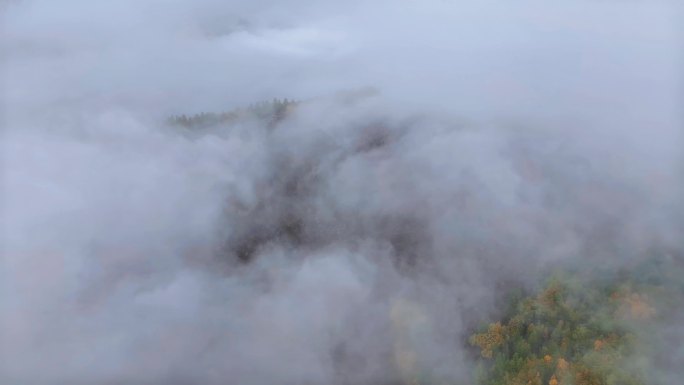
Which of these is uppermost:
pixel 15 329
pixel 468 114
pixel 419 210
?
pixel 468 114

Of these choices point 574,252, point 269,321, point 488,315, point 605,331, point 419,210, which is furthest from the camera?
point 419,210

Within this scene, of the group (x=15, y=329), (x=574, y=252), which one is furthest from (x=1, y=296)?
(x=574, y=252)

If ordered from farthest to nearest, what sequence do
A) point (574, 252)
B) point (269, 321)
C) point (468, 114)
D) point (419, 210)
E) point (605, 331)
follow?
point (468, 114), point (419, 210), point (269, 321), point (574, 252), point (605, 331)

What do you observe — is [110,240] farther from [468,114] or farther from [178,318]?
[468,114]

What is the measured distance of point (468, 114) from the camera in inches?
5527

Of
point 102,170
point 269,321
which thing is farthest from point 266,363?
point 102,170

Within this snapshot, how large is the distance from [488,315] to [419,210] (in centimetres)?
3784

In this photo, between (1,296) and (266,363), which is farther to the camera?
(1,296)

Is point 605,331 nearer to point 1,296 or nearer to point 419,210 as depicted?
point 419,210

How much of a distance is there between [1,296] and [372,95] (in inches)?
3687

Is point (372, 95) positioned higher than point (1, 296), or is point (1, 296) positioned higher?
point (372, 95)

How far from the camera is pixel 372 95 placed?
157 meters

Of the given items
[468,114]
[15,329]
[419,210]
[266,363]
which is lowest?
[266,363]

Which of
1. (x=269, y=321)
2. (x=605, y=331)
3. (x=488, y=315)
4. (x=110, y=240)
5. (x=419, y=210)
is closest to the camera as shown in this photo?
(x=605, y=331)
